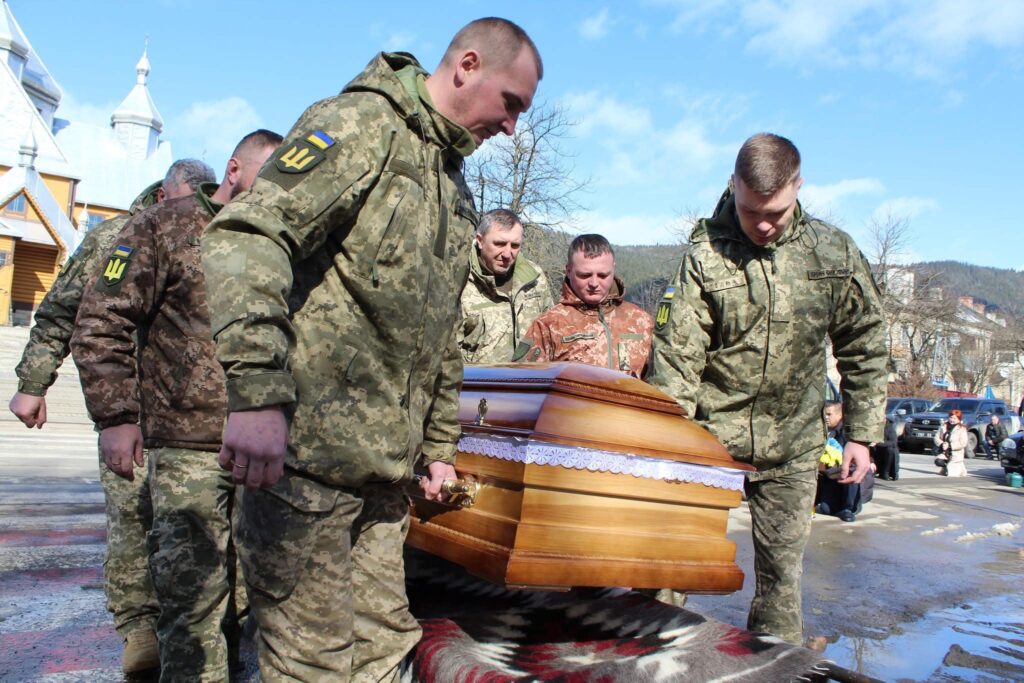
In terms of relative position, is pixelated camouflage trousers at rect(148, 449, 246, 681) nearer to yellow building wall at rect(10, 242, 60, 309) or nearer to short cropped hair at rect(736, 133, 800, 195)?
short cropped hair at rect(736, 133, 800, 195)

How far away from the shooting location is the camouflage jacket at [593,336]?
4340 millimetres

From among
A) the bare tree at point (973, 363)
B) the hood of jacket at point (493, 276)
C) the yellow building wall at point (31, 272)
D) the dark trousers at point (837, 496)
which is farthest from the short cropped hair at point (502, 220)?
the bare tree at point (973, 363)

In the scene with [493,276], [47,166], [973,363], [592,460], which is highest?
[47,166]

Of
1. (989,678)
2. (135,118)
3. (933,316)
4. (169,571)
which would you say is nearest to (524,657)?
(169,571)

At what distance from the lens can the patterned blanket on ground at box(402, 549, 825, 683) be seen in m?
2.83

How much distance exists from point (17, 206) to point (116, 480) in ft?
130

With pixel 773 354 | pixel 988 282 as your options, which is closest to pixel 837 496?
pixel 773 354

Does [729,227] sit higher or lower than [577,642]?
higher

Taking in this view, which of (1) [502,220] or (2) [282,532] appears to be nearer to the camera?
(2) [282,532]

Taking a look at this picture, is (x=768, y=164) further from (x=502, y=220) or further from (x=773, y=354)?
(x=502, y=220)

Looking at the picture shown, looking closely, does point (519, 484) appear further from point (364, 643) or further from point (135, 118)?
point (135, 118)

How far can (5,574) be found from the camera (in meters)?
4.55

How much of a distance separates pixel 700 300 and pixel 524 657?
1563mm

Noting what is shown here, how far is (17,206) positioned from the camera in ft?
122
